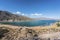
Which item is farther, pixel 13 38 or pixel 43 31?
pixel 43 31

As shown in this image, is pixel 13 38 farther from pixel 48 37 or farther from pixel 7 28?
pixel 48 37

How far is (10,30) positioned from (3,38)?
74cm

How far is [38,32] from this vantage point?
24.7 feet

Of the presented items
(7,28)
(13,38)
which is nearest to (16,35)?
Result: (13,38)

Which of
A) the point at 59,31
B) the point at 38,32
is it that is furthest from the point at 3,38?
the point at 59,31

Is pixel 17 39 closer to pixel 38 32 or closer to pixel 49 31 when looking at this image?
pixel 38 32

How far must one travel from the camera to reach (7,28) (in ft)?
24.8

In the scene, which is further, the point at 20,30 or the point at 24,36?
the point at 20,30

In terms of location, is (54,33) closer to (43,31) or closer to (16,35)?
(43,31)

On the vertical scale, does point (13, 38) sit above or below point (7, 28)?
below

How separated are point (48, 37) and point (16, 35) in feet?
5.43

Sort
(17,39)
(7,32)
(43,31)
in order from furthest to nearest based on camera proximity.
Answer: (43,31) → (7,32) → (17,39)

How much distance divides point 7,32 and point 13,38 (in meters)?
0.62

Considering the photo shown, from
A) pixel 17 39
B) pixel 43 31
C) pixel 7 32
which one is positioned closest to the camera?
pixel 17 39
